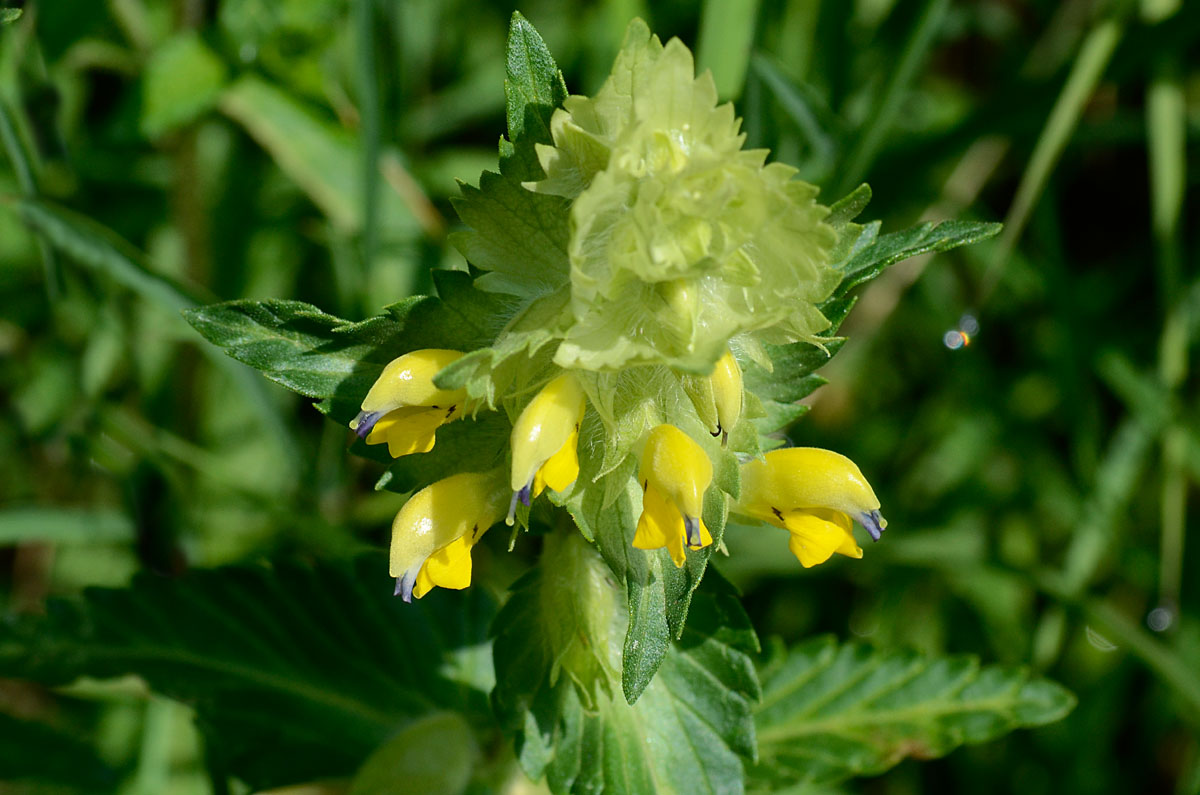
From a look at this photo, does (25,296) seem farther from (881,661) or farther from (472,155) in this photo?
(881,661)

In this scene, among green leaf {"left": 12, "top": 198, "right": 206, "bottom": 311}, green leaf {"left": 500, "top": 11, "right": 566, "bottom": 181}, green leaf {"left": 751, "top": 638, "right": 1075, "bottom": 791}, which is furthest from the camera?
green leaf {"left": 12, "top": 198, "right": 206, "bottom": 311}

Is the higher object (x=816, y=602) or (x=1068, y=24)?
(x=1068, y=24)

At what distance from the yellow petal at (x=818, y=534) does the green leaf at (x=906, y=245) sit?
0.86 ft

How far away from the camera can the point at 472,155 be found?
2.78 m

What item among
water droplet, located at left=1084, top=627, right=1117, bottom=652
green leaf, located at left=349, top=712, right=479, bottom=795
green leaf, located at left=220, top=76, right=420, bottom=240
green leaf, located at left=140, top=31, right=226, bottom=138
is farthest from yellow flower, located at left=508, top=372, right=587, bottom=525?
water droplet, located at left=1084, top=627, right=1117, bottom=652

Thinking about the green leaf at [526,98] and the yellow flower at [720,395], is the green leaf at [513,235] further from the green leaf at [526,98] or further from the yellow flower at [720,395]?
the yellow flower at [720,395]

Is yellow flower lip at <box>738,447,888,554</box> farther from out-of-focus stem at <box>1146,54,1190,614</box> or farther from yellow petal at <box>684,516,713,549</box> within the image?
out-of-focus stem at <box>1146,54,1190,614</box>

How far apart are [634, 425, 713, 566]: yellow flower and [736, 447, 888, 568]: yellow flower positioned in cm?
14

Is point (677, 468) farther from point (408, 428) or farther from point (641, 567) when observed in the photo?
point (408, 428)

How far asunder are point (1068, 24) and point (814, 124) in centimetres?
126

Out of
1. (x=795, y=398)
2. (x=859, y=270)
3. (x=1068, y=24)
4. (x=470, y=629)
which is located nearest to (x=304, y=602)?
(x=470, y=629)

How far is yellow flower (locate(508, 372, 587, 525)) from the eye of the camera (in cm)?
105

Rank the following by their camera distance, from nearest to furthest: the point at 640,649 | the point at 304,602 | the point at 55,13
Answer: the point at 640,649 → the point at 304,602 → the point at 55,13

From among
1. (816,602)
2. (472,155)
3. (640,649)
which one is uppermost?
(640,649)
